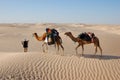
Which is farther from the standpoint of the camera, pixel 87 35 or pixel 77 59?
pixel 87 35

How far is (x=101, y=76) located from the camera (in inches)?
520

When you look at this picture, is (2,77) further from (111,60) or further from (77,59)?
(111,60)

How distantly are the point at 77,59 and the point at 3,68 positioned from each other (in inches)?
171

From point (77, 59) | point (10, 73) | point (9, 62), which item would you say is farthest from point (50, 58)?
point (10, 73)

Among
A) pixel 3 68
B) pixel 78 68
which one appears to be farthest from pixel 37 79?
pixel 78 68

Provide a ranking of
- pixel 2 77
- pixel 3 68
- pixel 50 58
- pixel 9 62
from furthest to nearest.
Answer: pixel 50 58 → pixel 9 62 → pixel 3 68 → pixel 2 77

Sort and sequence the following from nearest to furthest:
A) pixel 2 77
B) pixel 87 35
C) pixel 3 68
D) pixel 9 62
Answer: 1. pixel 2 77
2. pixel 3 68
3. pixel 9 62
4. pixel 87 35

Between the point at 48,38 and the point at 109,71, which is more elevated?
the point at 48,38

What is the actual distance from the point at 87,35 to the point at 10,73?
21.4ft

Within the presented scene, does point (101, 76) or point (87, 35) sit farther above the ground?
point (87, 35)

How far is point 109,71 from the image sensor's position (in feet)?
45.8

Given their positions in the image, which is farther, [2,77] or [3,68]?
[3,68]

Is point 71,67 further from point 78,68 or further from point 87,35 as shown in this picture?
point 87,35

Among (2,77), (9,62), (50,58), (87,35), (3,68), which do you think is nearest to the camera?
(2,77)
